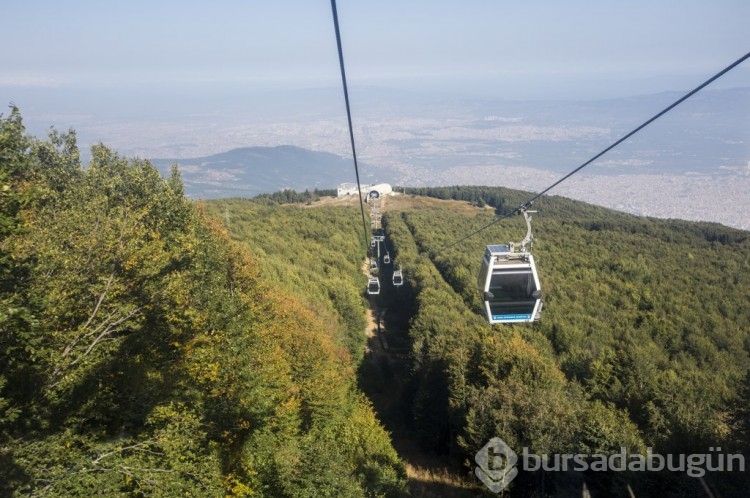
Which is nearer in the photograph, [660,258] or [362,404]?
[362,404]

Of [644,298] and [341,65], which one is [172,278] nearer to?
[341,65]

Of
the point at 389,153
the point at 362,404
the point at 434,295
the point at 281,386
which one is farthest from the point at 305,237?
the point at 389,153

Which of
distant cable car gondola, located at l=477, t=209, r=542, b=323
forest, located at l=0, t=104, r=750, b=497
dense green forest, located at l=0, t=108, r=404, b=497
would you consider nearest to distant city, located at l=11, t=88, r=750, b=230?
forest, located at l=0, t=104, r=750, b=497

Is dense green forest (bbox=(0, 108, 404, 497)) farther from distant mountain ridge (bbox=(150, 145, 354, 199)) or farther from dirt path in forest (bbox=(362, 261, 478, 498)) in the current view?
distant mountain ridge (bbox=(150, 145, 354, 199))

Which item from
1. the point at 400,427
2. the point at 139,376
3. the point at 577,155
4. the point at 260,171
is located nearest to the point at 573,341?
the point at 400,427

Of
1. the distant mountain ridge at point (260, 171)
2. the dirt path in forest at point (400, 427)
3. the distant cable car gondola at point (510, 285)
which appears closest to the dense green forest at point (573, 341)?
the dirt path in forest at point (400, 427)

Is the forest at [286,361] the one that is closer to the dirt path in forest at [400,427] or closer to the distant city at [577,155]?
the dirt path in forest at [400,427]
